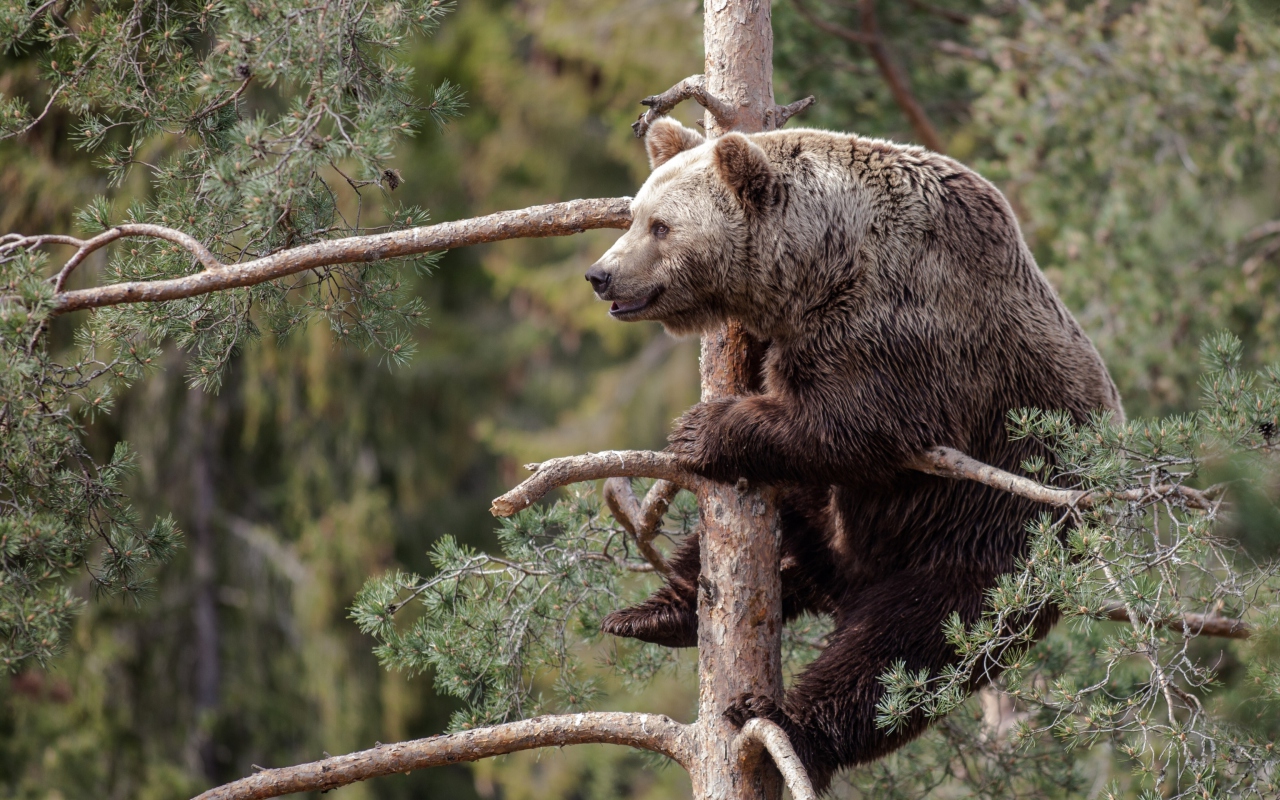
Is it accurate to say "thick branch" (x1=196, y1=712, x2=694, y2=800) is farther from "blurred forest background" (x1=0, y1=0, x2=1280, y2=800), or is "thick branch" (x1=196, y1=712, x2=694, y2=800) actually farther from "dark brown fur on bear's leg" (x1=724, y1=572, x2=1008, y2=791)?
"blurred forest background" (x1=0, y1=0, x2=1280, y2=800)

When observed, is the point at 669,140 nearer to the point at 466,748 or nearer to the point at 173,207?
the point at 173,207

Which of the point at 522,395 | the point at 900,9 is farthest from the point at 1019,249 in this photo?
the point at 522,395

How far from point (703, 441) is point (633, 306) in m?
0.60

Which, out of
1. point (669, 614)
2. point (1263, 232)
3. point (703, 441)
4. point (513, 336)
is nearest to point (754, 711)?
point (669, 614)

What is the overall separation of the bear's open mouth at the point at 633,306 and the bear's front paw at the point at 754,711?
1.34 metres

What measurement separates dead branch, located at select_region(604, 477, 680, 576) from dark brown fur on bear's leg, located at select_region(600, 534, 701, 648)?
7cm

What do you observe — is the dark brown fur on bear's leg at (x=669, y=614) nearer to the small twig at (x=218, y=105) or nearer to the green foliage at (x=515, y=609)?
the green foliage at (x=515, y=609)

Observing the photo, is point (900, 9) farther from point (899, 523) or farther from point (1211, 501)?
point (1211, 501)

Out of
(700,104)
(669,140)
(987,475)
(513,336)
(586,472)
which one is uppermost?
(700,104)

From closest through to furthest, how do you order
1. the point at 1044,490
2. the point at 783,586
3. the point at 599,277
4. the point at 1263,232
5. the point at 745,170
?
the point at 1044,490, the point at 745,170, the point at 599,277, the point at 783,586, the point at 1263,232

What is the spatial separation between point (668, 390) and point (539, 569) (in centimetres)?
836

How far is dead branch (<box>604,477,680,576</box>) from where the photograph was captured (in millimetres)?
3887

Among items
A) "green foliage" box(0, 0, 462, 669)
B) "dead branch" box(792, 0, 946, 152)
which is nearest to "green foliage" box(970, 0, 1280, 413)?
"dead branch" box(792, 0, 946, 152)

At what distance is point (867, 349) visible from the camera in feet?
12.5
